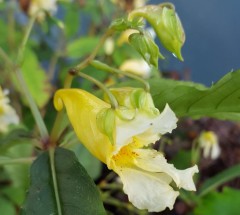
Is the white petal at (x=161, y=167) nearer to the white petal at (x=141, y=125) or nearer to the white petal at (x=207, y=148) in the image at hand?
the white petal at (x=141, y=125)

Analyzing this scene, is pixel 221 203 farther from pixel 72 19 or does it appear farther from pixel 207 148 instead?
pixel 72 19

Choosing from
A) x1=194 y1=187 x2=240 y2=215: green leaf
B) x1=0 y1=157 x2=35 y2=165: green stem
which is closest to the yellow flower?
x1=0 y1=157 x2=35 y2=165: green stem

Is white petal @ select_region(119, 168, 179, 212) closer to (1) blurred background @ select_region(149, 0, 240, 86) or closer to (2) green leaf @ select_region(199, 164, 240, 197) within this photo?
(2) green leaf @ select_region(199, 164, 240, 197)

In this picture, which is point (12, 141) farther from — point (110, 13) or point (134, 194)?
point (110, 13)

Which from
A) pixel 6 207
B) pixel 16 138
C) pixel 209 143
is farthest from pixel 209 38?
pixel 16 138

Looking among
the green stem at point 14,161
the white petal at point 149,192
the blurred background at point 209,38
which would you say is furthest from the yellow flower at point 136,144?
the blurred background at point 209,38

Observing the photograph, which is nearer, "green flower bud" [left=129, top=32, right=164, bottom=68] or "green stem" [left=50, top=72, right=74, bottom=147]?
"green flower bud" [left=129, top=32, right=164, bottom=68]
